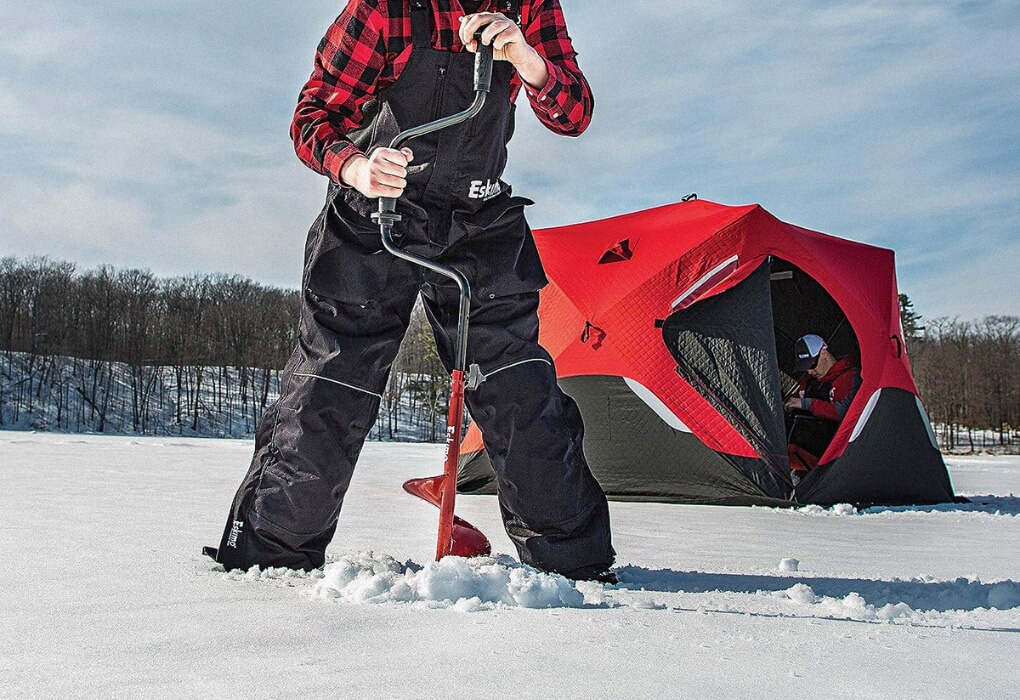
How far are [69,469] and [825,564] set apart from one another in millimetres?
4290

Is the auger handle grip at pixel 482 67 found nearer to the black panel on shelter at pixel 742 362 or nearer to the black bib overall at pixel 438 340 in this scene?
the black bib overall at pixel 438 340

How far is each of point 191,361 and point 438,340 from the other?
3903 centimetres

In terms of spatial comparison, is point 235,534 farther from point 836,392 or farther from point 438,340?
point 836,392

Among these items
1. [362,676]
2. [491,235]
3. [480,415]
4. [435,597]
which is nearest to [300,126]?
[491,235]

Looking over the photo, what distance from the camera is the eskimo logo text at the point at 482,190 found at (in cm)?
185

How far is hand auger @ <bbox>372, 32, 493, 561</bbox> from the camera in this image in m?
1.64

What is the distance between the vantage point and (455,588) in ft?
4.80

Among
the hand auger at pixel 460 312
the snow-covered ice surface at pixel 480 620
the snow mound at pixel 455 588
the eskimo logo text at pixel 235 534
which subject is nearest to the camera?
the snow-covered ice surface at pixel 480 620

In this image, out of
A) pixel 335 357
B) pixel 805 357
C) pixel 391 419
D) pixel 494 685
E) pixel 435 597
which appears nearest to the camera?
pixel 494 685

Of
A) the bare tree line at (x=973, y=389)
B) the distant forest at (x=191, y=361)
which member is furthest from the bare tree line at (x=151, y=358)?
the bare tree line at (x=973, y=389)

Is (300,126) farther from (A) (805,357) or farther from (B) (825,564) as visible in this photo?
(A) (805,357)

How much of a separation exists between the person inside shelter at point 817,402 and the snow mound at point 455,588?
11.7 ft

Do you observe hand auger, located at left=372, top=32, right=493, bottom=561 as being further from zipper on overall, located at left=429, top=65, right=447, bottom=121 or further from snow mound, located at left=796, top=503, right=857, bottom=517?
snow mound, located at left=796, top=503, right=857, bottom=517

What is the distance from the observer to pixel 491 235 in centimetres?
190
